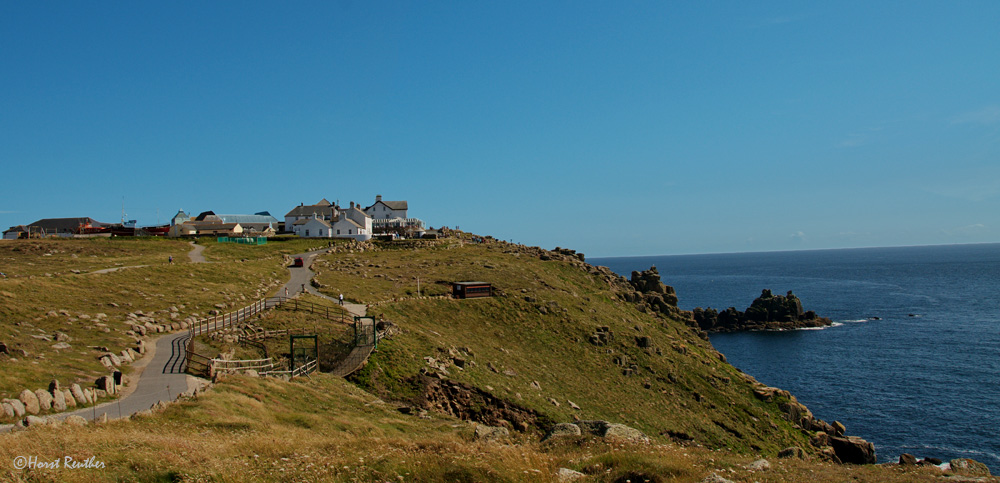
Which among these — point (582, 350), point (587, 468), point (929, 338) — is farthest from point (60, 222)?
point (929, 338)

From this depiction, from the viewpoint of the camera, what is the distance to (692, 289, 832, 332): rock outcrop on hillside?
353ft

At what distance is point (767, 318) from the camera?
364 feet

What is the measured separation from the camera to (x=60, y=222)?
11581 cm

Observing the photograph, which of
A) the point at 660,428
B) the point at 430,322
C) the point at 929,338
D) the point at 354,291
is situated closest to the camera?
the point at 660,428

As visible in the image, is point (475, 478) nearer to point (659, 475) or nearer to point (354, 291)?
point (659, 475)

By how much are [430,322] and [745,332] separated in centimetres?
8027

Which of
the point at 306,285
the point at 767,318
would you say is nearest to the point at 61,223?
the point at 306,285

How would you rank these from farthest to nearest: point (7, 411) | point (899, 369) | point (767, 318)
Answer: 1. point (767, 318)
2. point (899, 369)
3. point (7, 411)

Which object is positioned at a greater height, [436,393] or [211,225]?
[211,225]

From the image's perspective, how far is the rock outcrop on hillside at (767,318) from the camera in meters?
108

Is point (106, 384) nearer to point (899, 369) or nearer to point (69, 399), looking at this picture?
point (69, 399)

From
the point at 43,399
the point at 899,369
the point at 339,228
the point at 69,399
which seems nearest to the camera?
the point at 43,399

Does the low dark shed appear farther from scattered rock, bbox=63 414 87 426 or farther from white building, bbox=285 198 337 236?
white building, bbox=285 198 337 236

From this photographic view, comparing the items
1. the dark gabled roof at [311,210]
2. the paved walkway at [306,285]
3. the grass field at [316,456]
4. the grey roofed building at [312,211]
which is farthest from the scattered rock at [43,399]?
the dark gabled roof at [311,210]
